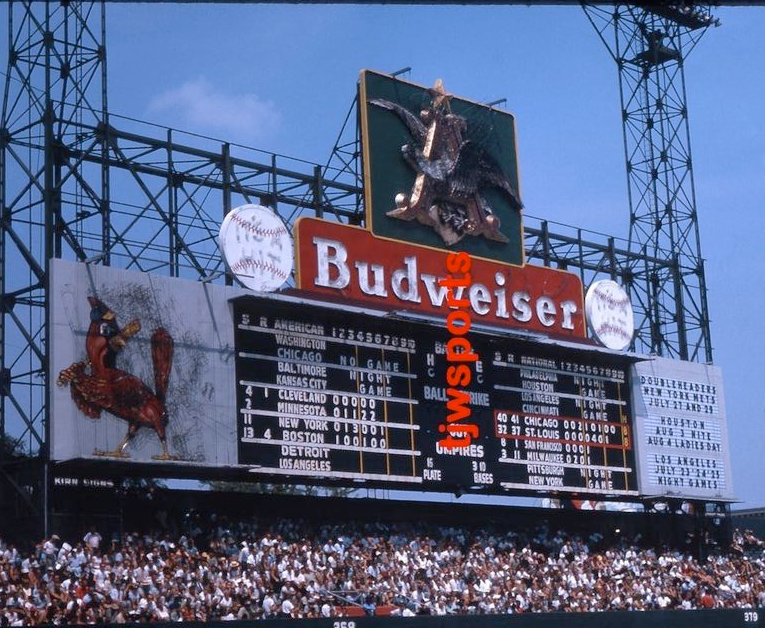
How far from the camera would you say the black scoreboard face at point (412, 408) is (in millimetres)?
23875

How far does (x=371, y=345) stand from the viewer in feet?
84.2

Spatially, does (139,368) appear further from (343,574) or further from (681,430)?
(681,430)

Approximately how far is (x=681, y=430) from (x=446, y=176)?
8454 mm

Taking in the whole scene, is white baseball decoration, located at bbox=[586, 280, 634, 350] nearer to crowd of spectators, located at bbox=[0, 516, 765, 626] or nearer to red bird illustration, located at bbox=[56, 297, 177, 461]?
crowd of spectators, located at bbox=[0, 516, 765, 626]

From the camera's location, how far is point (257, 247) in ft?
78.8

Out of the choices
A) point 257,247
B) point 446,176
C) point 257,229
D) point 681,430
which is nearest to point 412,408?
point 257,247

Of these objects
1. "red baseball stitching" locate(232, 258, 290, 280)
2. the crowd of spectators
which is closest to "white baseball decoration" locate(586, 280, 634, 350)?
the crowd of spectators

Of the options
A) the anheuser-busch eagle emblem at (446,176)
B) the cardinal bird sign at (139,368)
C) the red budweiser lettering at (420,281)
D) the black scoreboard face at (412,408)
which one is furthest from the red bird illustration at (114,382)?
the anheuser-busch eagle emblem at (446,176)

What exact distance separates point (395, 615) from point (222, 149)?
338 inches

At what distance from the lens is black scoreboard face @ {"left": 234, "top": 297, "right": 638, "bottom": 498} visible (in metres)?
23.9

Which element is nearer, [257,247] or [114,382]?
[114,382]

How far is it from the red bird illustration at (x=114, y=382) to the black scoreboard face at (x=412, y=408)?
1.50 metres

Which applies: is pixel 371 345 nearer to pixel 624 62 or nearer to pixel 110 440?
pixel 110 440

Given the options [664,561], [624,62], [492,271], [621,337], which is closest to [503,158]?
[492,271]
